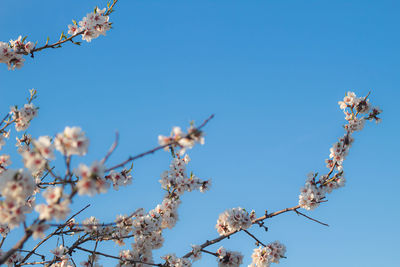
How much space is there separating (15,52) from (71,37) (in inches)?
47.0

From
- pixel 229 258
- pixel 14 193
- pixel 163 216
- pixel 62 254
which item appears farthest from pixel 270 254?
pixel 14 193

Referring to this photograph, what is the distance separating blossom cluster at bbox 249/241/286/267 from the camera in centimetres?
769

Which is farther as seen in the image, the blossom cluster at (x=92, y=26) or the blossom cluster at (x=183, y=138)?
the blossom cluster at (x=92, y=26)

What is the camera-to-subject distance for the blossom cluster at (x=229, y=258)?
23.5 feet

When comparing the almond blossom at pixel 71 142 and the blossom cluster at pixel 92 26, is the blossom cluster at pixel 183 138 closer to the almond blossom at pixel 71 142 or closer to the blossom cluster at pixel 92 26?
the almond blossom at pixel 71 142

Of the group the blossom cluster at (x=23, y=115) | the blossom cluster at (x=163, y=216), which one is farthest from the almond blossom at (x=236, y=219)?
the blossom cluster at (x=23, y=115)

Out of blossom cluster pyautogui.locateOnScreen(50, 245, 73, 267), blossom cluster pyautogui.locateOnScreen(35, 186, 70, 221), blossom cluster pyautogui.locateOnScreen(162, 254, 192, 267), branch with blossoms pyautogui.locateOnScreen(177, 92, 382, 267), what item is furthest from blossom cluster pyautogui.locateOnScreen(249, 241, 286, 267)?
blossom cluster pyautogui.locateOnScreen(35, 186, 70, 221)

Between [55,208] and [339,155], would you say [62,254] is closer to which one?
[55,208]

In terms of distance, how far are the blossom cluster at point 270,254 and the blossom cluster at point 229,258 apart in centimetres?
76

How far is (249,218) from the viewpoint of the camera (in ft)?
23.6

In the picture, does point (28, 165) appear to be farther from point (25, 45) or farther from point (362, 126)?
point (362, 126)

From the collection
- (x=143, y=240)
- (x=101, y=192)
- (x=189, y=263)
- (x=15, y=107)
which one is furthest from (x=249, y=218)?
(x=15, y=107)

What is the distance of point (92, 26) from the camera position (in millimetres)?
7906

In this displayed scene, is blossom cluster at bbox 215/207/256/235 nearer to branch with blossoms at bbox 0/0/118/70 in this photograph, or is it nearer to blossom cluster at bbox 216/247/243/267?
blossom cluster at bbox 216/247/243/267
